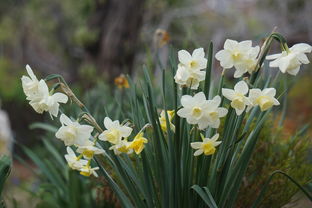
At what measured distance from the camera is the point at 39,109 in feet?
3.43

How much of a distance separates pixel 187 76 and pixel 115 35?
12.5ft

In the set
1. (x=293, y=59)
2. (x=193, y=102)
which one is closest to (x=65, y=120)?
(x=193, y=102)

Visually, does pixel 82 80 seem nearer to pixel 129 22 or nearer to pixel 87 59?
pixel 87 59

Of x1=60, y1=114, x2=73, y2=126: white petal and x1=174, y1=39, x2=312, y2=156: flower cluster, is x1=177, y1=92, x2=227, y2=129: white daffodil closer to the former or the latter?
x1=174, y1=39, x2=312, y2=156: flower cluster

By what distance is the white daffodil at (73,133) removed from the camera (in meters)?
1.01

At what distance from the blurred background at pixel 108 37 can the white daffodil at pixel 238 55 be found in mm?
352

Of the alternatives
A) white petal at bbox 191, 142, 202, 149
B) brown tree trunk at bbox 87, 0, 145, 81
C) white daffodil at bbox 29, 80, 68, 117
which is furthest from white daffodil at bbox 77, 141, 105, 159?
brown tree trunk at bbox 87, 0, 145, 81

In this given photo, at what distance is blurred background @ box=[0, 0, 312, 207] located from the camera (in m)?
4.74

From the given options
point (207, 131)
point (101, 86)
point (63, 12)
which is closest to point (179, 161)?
point (207, 131)

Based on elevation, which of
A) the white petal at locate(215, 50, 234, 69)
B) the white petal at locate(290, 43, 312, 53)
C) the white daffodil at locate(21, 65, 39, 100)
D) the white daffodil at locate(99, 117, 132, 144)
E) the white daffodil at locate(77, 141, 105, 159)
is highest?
the white petal at locate(290, 43, 312, 53)

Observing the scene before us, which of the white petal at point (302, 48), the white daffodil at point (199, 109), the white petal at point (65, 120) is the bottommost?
the white petal at point (65, 120)

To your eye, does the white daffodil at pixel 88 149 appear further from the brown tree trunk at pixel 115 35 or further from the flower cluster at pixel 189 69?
the brown tree trunk at pixel 115 35

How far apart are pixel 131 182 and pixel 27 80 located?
42cm

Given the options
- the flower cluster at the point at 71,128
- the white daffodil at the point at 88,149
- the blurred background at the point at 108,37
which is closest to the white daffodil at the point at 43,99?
the flower cluster at the point at 71,128
